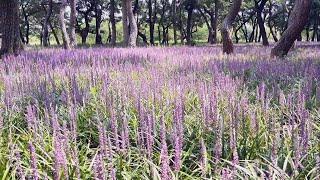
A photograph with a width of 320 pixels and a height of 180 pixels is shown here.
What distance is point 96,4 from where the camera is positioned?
5153 cm

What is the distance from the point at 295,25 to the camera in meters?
11.7

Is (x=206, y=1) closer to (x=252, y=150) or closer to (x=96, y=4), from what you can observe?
(x=96, y=4)

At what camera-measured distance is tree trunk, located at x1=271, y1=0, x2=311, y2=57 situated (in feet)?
37.3

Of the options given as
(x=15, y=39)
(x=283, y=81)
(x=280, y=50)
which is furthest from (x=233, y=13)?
(x=283, y=81)

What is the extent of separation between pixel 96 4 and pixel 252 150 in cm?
5022

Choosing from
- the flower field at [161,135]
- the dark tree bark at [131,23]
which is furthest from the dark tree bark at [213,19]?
the flower field at [161,135]

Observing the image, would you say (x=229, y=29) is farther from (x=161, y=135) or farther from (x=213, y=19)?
(x=213, y=19)

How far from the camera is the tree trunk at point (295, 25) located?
447 inches

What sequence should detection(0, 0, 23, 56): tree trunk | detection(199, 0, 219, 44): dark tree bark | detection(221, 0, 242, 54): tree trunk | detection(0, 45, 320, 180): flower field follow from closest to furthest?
detection(0, 45, 320, 180): flower field < detection(0, 0, 23, 56): tree trunk < detection(221, 0, 242, 54): tree trunk < detection(199, 0, 219, 44): dark tree bark

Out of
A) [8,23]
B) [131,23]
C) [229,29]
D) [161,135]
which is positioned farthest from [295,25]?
[131,23]

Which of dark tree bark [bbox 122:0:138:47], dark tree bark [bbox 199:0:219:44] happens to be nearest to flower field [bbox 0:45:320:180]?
dark tree bark [bbox 122:0:138:47]

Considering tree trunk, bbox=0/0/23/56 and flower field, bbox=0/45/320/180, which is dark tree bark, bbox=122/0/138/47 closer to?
tree trunk, bbox=0/0/23/56

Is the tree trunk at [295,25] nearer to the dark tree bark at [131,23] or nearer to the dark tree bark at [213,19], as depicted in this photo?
the dark tree bark at [131,23]

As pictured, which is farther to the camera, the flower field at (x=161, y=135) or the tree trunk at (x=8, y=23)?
the tree trunk at (x=8, y=23)
